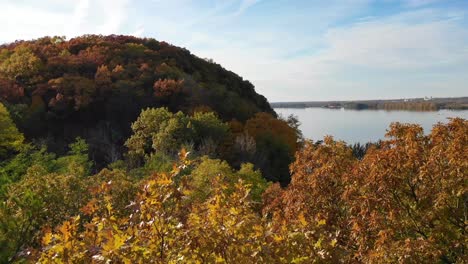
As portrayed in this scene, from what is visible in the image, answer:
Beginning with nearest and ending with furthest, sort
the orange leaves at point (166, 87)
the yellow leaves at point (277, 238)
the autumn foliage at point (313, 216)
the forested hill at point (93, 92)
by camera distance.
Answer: the autumn foliage at point (313, 216) → the yellow leaves at point (277, 238) → the forested hill at point (93, 92) → the orange leaves at point (166, 87)

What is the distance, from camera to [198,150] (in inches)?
1421

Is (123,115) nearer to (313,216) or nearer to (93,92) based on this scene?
(93,92)

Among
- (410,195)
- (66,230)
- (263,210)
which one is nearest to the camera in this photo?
(66,230)

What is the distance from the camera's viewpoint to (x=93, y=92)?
46938 millimetres

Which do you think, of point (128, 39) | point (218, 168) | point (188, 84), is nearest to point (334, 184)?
point (218, 168)

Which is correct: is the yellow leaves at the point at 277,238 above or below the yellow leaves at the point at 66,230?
below

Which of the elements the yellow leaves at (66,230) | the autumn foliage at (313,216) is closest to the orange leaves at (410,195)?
the autumn foliage at (313,216)

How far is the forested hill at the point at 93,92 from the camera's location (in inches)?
1709

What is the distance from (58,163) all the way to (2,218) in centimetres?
1961

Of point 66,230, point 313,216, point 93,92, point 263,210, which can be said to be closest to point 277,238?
point 66,230

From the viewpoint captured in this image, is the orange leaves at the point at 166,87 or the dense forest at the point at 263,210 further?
the orange leaves at the point at 166,87

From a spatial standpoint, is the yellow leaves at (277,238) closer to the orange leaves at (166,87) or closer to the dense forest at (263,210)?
the dense forest at (263,210)

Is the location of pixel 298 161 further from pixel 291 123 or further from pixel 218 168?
pixel 291 123

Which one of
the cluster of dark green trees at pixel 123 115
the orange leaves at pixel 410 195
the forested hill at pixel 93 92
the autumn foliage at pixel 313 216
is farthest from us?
the forested hill at pixel 93 92
